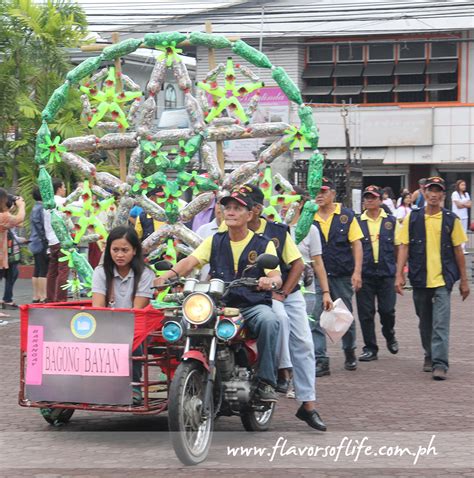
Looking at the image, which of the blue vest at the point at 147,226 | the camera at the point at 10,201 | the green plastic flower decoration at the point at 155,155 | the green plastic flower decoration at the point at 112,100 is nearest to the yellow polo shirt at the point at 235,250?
the green plastic flower decoration at the point at 155,155

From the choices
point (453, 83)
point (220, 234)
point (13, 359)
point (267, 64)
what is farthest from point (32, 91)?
point (453, 83)

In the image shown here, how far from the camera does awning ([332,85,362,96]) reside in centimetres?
3859

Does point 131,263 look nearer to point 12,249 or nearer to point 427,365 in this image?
point 427,365

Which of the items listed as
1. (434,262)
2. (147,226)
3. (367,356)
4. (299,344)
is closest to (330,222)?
(434,262)

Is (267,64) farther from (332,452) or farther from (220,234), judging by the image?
(332,452)

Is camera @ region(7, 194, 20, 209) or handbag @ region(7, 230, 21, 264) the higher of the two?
camera @ region(7, 194, 20, 209)

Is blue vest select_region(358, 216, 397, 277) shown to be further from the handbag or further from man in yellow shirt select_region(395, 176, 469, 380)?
the handbag

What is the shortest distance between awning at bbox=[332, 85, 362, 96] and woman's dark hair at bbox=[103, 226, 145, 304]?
30.9 m

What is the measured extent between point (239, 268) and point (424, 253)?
3.85 m

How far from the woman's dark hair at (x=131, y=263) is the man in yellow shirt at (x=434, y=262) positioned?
12.2 feet

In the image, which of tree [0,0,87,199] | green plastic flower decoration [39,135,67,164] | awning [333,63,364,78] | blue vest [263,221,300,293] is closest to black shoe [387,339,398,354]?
green plastic flower decoration [39,135,67,164]

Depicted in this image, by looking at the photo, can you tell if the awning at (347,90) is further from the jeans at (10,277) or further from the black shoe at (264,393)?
the black shoe at (264,393)

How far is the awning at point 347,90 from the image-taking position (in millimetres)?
38594

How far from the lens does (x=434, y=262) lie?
11.1 meters
